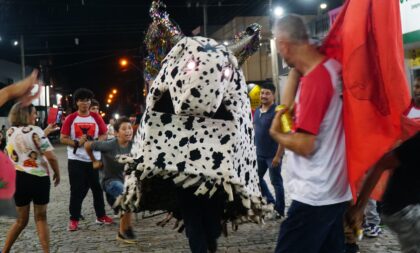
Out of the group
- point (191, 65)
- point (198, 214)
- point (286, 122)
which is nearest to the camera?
point (286, 122)

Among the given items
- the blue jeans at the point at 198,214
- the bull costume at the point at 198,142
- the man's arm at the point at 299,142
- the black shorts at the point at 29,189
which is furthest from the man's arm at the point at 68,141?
the man's arm at the point at 299,142

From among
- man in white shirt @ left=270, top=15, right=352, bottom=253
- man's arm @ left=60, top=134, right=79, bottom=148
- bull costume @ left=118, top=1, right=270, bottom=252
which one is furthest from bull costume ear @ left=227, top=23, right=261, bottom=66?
man's arm @ left=60, top=134, right=79, bottom=148

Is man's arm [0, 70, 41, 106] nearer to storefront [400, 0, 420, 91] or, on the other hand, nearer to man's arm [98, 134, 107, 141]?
man's arm [98, 134, 107, 141]

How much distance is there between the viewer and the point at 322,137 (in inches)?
96.4

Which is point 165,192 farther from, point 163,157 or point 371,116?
point 371,116

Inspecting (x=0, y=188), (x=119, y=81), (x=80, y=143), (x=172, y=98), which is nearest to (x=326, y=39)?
(x=172, y=98)

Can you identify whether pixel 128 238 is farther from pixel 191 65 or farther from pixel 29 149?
pixel 191 65

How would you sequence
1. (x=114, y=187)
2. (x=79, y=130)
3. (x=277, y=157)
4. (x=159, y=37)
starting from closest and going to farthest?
(x=159, y=37), (x=114, y=187), (x=277, y=157), (x=79, y=130)

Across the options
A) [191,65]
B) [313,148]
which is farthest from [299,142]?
[191,65]

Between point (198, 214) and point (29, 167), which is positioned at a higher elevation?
point (29, 167)

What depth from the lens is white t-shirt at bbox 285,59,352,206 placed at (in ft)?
7.71

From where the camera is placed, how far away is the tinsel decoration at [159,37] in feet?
14.2

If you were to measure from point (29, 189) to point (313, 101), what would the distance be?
3.40 meters

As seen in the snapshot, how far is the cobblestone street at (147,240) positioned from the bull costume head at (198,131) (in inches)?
58.9
